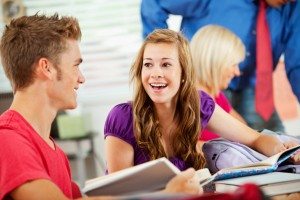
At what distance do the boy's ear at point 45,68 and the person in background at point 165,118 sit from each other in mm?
577

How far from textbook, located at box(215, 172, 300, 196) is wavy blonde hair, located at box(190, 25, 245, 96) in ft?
5.17

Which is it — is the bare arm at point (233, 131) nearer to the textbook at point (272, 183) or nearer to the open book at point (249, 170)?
the open book at point (249, 170)

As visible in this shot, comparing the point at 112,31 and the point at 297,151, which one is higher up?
the point at 112,31

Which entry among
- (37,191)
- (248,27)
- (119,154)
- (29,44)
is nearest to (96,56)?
(248,27)

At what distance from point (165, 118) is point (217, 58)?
4.11 feet

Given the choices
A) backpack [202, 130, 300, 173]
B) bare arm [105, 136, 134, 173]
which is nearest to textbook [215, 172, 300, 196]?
backpack [202, 130, 300, 173]

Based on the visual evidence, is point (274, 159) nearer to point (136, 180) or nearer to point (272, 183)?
point (272, 183)

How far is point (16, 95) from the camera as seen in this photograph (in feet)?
4.47

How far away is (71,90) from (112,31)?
2179 millimetres

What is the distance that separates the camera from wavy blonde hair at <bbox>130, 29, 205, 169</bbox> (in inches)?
74.7

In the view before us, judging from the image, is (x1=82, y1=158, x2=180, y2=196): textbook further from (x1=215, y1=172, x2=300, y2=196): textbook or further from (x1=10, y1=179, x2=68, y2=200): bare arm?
(x1=215, y1=172, x2=300, y2=196): textbook

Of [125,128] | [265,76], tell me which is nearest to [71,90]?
[125,128]

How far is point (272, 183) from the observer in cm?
145

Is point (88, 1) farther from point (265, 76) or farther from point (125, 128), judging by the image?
point (125, 128)
